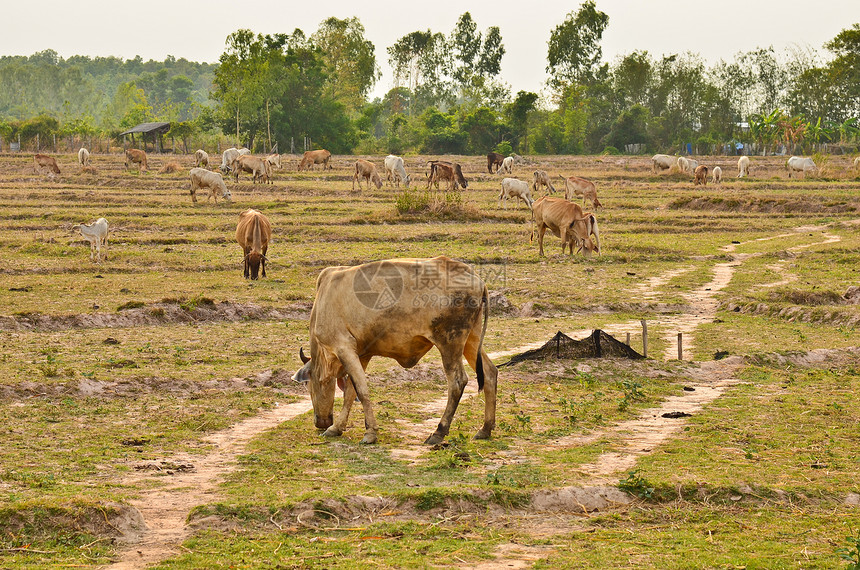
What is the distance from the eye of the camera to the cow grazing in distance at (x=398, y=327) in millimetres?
10039

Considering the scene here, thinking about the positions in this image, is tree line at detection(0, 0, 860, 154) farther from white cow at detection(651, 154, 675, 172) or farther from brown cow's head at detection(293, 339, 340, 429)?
brown cow's head at detection(293, 339, 340, 429)

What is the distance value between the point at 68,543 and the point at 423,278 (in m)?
4.59

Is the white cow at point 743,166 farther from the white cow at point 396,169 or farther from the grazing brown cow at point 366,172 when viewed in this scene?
the grazing brown cow at point 366,172

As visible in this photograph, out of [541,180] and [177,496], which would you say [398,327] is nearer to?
[177,496]

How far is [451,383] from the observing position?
1002 cm

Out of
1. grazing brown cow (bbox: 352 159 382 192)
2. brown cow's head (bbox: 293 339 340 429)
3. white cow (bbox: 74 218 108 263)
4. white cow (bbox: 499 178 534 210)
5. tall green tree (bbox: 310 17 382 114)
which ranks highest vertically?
tall green tree (bbox: 310 17 382 114)

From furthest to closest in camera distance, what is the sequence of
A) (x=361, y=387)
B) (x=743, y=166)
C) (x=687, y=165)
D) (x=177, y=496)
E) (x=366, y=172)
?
1. (x=687, y=165)
2. (x=743, y=166)
3. (x=366, y=172)
4. (x=361, y=387)
5. (x=177, y=496)

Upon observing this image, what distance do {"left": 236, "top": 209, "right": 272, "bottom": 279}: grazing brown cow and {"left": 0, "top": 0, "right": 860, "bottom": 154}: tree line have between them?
4476 centimetres

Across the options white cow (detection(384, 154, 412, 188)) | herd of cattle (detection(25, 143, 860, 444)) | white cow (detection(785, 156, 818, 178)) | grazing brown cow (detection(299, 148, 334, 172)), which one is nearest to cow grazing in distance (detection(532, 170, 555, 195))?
white cow (detection(384, 154, 412, 188))

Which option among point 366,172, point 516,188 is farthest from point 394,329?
point 366,172

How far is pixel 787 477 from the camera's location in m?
8.69

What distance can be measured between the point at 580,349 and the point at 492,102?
3335 inches

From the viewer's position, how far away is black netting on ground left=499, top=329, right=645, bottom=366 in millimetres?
14586

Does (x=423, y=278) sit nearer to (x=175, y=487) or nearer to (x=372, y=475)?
(x=372, y=475)
